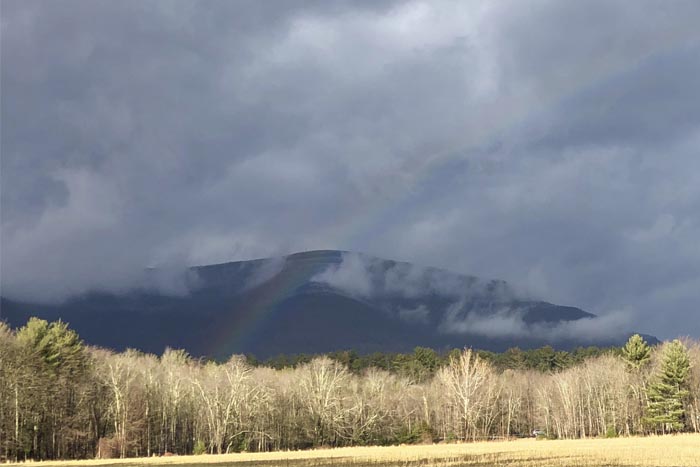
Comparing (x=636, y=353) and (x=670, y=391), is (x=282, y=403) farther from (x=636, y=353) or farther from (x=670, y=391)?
(x=636, y=353)

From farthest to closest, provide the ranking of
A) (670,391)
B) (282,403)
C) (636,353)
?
1. (636,353)
2. (282,403)
3. (670,391)

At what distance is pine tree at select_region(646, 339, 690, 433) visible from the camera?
12144 centimetres

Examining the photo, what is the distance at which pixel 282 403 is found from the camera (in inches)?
5089

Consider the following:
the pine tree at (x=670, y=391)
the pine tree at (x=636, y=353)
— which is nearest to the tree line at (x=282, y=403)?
the pine tree at (x=670, y=391)

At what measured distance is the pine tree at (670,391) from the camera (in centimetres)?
12144

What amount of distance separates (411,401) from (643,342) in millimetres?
48332

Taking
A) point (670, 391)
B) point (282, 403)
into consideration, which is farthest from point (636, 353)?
point (282, 403)

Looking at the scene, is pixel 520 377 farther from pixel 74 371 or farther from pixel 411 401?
pixel 74 371

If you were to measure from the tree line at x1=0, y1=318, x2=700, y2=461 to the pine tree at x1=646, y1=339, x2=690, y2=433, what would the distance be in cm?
23

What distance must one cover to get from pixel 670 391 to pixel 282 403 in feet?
224

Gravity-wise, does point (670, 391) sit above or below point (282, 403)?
below

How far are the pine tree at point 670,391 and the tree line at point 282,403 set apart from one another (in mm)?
233

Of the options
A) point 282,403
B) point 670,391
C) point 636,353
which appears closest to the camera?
point 670,391

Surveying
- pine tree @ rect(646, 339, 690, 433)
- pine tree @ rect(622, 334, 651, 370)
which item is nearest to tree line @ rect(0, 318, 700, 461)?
pine tree @ rect(646, 339, 690, 433)
